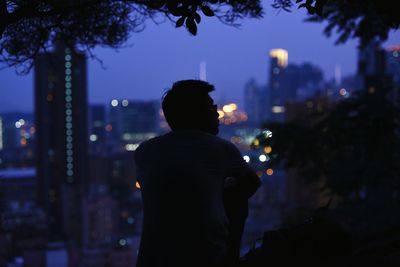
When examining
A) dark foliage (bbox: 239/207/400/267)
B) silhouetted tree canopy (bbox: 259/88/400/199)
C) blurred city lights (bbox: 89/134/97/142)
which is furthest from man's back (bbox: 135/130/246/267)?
blurred city lights (bbox: 89/134/97/142)

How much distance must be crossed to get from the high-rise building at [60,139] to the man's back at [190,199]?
63146 millimetres

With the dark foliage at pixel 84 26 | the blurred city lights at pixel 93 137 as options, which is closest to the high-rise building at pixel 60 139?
the blurred city lights at pixel 93 137

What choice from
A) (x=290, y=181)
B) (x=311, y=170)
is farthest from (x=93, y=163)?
(x=311, y=170)

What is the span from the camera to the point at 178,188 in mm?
1969

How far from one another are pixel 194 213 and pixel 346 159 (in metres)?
8.31

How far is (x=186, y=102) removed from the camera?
6.81 ft

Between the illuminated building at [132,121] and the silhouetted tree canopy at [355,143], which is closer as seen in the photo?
the silhouetted tree canopy at [355,143]

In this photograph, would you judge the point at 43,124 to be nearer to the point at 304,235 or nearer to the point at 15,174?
the point at 15,174

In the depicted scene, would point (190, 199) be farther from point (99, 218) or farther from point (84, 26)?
point (99, 218)

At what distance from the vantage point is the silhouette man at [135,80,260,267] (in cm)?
196

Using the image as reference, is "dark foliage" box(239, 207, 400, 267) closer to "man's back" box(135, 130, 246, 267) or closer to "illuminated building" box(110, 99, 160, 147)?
"man's back" box(135, 130, 246, 267)

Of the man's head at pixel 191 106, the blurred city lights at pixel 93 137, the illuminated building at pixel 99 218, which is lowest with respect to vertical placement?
the illuminated building at pixel 99 218

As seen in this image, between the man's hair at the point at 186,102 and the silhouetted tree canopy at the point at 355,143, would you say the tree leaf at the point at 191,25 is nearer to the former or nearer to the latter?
the man's hair at the point at 186,102

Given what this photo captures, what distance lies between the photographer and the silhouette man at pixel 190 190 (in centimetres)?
196
